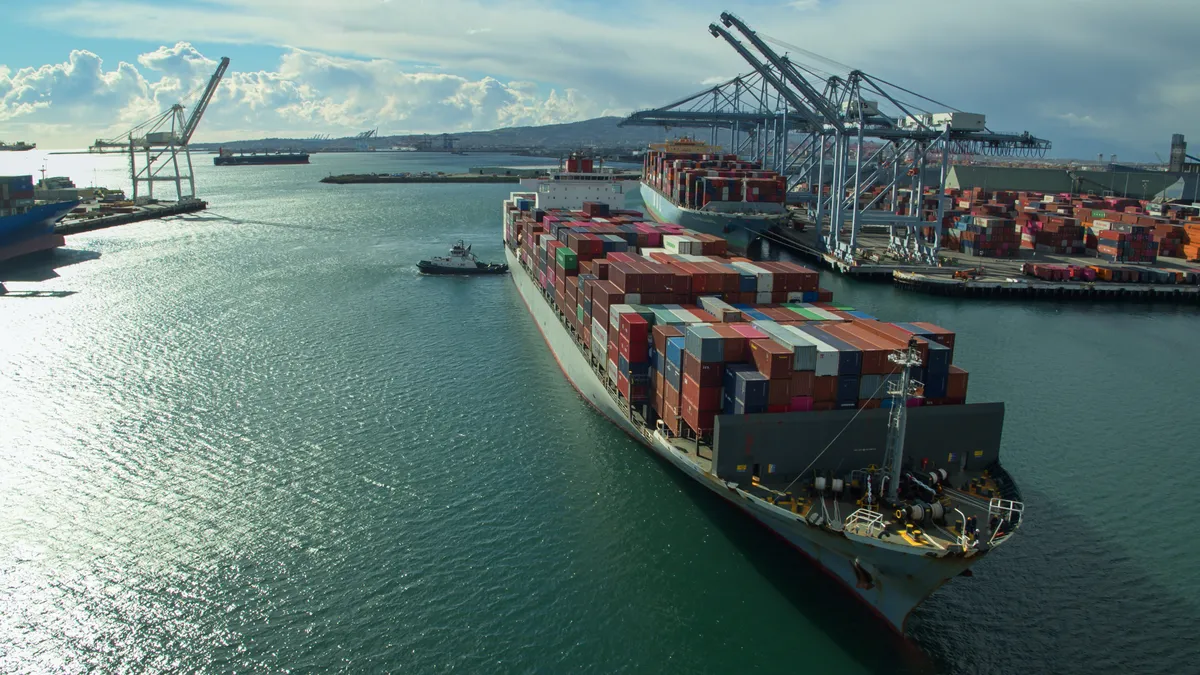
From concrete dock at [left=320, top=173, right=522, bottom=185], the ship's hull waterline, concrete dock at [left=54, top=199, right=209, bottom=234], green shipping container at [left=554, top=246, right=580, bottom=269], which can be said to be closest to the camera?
the ship's hull waterline

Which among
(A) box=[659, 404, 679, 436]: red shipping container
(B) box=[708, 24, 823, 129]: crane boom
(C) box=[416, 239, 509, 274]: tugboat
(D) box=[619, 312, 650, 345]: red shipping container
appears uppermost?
(B) box=[708, 24, 823, 129]: crane boom

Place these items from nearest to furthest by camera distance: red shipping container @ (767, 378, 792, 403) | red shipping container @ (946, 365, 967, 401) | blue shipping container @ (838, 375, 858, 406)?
red shipping container @ (767, 378, 792, 403) < blue shipping container @ (838, 375, 858, 406) < red shipping container @ (946, 365, 967, 401)

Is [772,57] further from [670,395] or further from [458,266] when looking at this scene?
[670,395]

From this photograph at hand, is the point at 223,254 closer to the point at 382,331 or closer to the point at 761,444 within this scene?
the point at 382,331

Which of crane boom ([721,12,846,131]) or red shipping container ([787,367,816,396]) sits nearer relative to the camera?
red shipping container ([787,367,816,396])

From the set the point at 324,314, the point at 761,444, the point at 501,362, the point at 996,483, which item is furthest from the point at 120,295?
the point at 996,483

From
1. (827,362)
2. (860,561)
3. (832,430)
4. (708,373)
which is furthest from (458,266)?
(860,561)

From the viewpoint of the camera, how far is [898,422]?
17641 mm

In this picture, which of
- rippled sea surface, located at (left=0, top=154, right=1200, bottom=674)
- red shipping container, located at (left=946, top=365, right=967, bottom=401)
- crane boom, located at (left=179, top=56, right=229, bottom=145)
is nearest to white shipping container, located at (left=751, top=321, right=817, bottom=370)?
red shipping container, located at (left=946, top=365, right=967, bottom=401)

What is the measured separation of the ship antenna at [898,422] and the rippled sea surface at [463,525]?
275 cm

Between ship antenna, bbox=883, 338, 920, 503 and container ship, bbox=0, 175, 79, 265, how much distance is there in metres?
65.7

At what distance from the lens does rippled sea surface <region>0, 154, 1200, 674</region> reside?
53.6 feet

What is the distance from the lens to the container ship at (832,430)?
16.9 meters

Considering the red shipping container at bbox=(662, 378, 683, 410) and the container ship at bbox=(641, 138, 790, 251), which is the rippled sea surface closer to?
the red shipping container at bbox=(662, 378, 683, 410)
